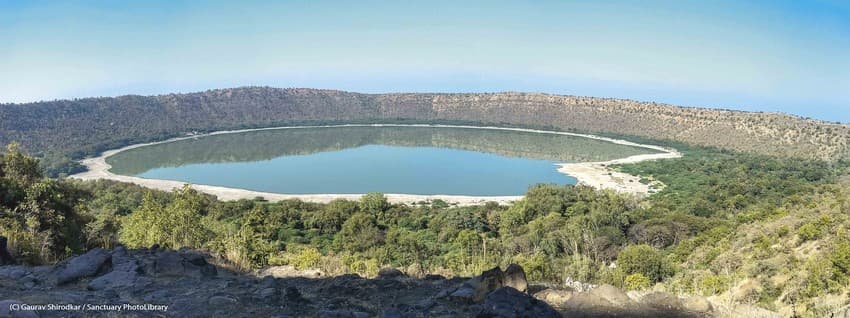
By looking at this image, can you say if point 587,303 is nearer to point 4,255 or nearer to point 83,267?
point 83,267

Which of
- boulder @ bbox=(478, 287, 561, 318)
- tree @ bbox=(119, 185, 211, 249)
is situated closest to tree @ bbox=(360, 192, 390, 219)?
tree @ bbox=(119, 185, 211, 249)

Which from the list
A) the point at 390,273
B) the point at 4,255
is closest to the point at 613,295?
the point at 390,273

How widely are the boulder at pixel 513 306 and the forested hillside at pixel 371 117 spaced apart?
304 feet

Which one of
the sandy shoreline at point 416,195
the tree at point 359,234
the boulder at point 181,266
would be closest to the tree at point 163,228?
the boulder at point 181,266

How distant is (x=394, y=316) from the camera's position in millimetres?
5461

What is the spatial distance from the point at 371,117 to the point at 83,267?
15559cm

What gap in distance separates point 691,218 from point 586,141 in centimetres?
8935

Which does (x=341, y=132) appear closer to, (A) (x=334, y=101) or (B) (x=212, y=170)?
(A) (x=334, y=101)

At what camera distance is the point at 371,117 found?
162m

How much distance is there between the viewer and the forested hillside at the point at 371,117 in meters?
91.6

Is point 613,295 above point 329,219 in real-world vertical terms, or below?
above

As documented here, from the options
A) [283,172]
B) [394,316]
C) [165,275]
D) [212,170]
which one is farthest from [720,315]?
[212,170]

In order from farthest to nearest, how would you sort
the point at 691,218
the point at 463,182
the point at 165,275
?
the point at 463,182 → the point at 691,218 → the point at 165,275

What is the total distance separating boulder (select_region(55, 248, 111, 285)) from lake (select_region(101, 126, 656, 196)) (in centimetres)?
5822
